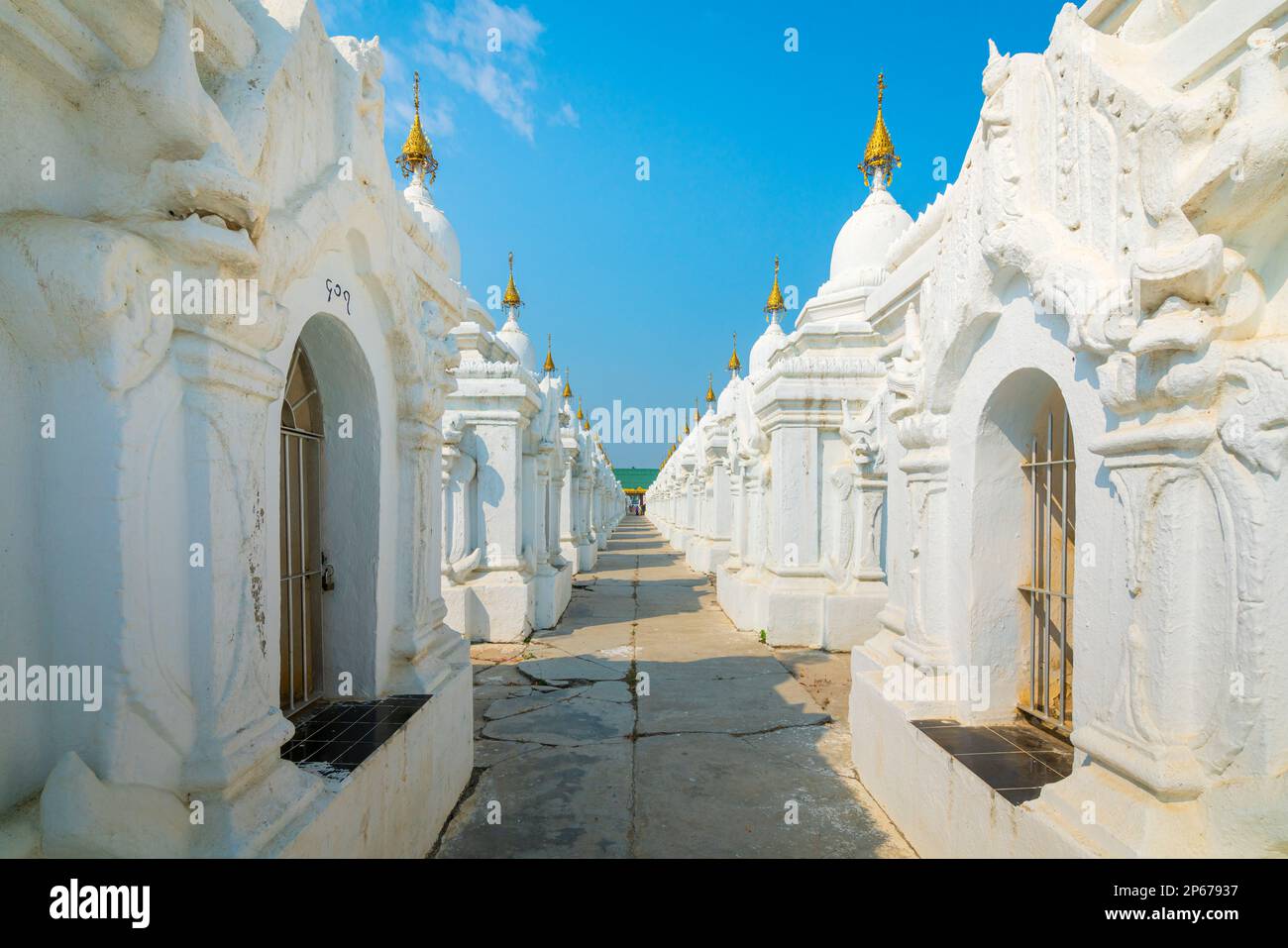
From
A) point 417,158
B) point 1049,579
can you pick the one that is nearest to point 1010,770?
point 1049,579

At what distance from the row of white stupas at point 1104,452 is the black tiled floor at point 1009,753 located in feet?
0.21

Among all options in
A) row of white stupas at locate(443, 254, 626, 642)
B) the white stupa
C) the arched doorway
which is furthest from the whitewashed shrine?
the white stupa

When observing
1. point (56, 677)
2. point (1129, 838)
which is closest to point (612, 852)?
point (1129, 838)

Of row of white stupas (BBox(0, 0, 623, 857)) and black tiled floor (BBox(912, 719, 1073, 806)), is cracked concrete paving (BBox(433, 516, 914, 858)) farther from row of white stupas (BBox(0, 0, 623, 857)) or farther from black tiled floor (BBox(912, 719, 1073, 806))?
row of white stupas (BBox(0, 0, 623, 857))

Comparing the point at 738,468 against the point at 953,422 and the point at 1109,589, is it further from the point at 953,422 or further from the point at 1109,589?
the point at 1109,589

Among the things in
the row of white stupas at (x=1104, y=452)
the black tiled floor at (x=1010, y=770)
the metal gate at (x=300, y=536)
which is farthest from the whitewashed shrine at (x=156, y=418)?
the row of white stupas at (x=1104, y=452)

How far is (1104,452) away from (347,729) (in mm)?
3392

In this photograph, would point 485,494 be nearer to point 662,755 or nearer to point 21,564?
point 662,755

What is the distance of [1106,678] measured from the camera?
2611mm

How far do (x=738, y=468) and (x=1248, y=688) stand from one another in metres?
8.87

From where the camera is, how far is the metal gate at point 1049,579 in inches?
140

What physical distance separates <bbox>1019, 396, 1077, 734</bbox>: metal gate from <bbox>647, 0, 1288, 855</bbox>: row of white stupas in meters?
0.02

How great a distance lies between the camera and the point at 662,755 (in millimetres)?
4941
